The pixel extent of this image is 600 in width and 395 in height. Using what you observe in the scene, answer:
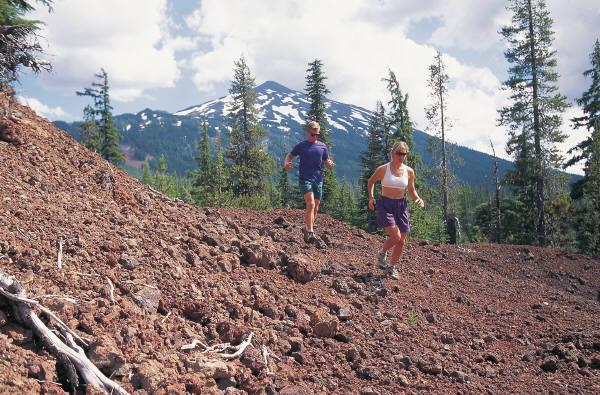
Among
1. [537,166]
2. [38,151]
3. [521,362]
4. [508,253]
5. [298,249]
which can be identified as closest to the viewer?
[521,362]

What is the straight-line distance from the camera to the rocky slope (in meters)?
3.08

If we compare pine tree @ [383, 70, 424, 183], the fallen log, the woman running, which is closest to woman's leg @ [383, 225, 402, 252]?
the woman running

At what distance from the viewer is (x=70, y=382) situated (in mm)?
2590

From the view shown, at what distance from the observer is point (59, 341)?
2.74 meters

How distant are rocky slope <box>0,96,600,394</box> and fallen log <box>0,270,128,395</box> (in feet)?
0.21

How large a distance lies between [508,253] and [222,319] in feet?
28.8

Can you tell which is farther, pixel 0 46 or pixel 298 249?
pixel 0 46

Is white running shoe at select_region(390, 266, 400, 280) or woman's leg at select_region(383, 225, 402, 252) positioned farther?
white running shoe at select_region(390, 266, 400, 280)

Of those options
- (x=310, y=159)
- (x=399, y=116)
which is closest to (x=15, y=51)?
(x=310, y=159)

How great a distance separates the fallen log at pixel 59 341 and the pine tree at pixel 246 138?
26512mm

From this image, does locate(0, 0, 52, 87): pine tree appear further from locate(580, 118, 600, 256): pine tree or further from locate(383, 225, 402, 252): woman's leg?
locate(580, 118, 600, 256): pine tree

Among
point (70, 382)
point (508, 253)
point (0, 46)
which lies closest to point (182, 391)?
point (70, 382)

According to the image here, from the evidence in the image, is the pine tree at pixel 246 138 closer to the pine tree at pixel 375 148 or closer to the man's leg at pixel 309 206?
the pine tree at pixel 375 148

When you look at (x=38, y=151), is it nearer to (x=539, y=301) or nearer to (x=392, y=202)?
(x=392, y=202)
